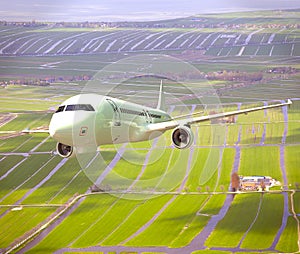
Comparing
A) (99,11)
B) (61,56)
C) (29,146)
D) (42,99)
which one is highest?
(99,11)

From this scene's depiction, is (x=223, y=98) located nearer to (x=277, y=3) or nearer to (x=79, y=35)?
(x=277, y=3)

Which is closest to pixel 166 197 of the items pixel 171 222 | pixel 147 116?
pixel 171 222

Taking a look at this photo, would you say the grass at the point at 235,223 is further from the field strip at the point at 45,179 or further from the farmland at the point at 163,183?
the field strip at the point at 45,179

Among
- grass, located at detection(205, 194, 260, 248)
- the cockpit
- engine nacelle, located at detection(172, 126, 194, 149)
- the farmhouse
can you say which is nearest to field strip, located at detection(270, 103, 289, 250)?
the farmhouse

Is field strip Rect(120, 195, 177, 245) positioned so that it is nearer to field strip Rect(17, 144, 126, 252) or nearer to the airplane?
field strip Rect(17, 144, 126, 252)

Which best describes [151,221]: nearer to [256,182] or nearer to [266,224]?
[266,224]

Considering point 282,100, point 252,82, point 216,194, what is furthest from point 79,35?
point 216,194
